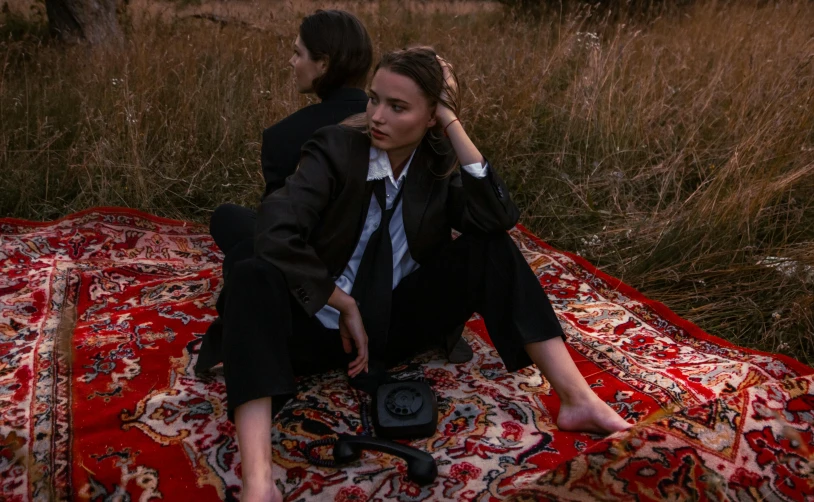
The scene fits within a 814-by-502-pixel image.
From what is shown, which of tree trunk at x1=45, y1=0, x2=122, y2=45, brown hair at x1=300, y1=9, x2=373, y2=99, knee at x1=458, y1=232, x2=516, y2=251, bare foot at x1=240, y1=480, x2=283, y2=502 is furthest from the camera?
tree trunk at x1=45, y1=0, x2=122, y2=45

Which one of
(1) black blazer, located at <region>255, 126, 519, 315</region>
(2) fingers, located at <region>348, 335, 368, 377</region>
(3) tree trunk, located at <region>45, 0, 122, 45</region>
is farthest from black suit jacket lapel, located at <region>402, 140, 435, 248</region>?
(3) tree trunk, located at <region>45, 0, 122, 45</region>

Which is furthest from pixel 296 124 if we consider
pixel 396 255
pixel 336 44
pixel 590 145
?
pixel 590 145

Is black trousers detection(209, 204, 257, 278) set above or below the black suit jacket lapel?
below

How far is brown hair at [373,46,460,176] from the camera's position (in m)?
2.42

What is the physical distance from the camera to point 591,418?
241cm

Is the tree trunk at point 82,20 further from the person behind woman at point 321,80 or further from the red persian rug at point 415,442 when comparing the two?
the person behind woman at point 321,80

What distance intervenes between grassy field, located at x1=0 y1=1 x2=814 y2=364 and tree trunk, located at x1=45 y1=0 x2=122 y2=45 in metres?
0.88

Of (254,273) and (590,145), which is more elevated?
(254,273)

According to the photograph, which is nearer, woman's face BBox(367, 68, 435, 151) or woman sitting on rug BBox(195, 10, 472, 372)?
woman's face BBox(367, 68, 435, 151)

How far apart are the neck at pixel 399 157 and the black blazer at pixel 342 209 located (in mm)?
39

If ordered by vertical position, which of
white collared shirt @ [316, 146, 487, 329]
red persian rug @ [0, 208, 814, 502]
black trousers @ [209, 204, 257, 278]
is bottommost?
red persian rug @ [0, 208, 814, 502]

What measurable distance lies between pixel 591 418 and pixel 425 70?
1264 millimetres

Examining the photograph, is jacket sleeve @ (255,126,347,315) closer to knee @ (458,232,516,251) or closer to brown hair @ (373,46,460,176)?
brown hair @ (373,46,460,176)

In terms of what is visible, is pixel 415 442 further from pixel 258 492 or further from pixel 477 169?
pixel 477 169
